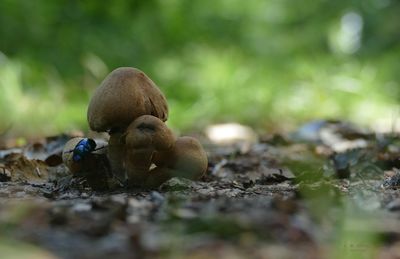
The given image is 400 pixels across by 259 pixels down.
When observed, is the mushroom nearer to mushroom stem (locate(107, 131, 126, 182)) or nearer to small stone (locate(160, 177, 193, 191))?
mushroom stem (locate(107, 131, 126, 182))

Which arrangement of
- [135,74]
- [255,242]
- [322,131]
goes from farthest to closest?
1. [322,131]
2. [135,74]
3. [255,242]

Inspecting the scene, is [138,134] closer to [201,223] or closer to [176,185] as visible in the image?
[176,185]

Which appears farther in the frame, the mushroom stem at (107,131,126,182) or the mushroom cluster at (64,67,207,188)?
the mushroom stem at (107,131,126,182)

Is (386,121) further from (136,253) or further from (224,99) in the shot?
(136,253)

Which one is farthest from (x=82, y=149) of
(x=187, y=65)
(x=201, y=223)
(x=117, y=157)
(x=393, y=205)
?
(x=187, y=65)

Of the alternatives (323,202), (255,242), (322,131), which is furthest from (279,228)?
(322,131)

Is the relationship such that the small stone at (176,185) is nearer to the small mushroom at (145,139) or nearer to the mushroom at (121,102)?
the small mushroom at (145,139)

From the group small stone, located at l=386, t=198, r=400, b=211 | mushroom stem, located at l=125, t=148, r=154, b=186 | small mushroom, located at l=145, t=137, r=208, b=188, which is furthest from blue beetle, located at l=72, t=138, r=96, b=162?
small stone, located at l=386, t=198, r=400, b=211
